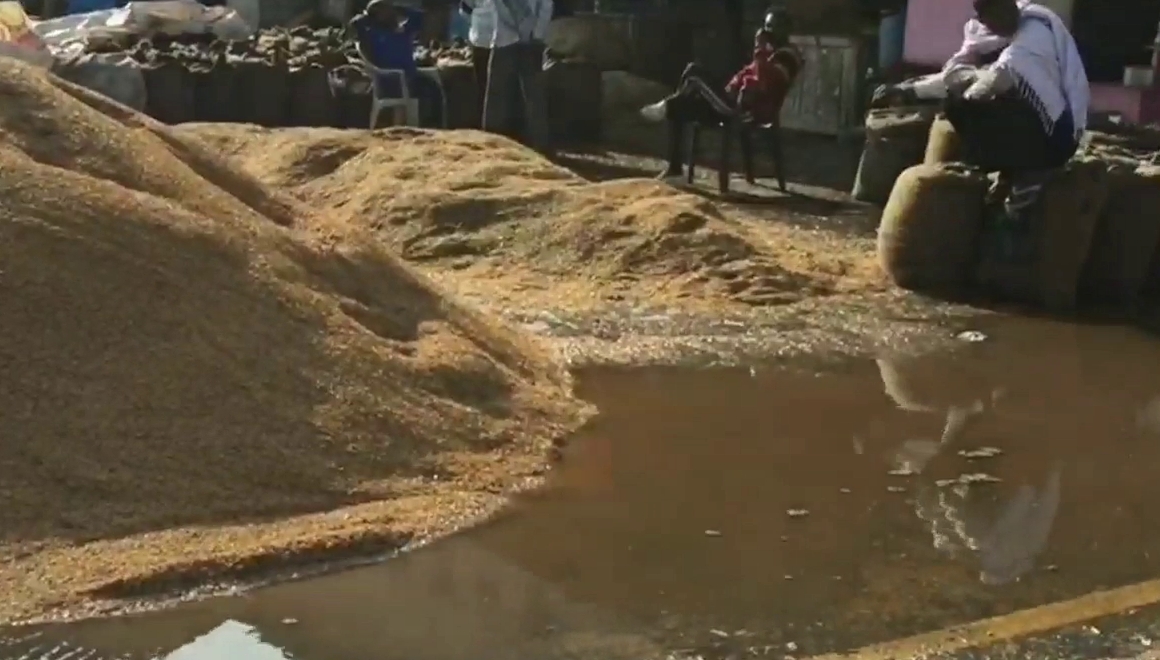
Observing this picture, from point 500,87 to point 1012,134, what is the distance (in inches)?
196

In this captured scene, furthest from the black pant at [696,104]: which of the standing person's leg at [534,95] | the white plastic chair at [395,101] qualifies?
the white plastic chair at [395,101]

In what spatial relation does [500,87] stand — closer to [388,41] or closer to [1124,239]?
[388,41]

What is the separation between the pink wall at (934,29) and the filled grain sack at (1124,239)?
428 centimetres

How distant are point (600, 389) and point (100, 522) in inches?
89.8

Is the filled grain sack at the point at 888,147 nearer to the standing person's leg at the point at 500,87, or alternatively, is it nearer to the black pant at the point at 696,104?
the black pant at the point at 696,104

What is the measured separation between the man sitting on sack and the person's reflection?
223 cm

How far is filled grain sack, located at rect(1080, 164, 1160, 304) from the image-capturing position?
7.54 metres

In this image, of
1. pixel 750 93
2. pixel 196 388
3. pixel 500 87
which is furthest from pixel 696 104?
pixel 196 388

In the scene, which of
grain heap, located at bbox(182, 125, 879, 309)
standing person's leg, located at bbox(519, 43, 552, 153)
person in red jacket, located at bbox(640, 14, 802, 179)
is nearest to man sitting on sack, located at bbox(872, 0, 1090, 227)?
grain heap, located at bbox(182, 125, 879, 309)

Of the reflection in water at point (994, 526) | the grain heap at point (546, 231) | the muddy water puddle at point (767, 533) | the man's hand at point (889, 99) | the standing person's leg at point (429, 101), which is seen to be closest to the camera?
the muddy water puddle at point (767, 533)

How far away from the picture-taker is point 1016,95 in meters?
7.30

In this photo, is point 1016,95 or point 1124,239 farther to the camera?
point 1124,239

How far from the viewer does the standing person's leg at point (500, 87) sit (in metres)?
11.4

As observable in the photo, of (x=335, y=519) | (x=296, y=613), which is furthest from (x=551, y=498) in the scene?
(x=296, y=613)
